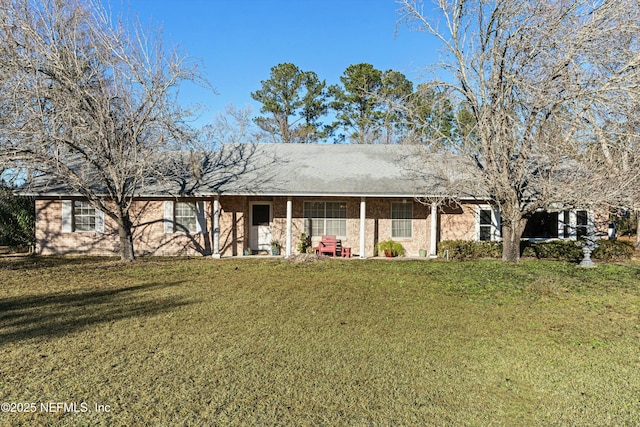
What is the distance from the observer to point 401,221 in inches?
684

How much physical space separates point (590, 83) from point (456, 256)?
7.16 m

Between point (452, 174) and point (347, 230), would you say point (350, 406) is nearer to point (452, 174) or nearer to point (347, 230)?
point (452, 174)

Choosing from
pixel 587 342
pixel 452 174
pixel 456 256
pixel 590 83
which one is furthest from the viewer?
pixel 456 256

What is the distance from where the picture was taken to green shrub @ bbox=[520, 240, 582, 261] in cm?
1614

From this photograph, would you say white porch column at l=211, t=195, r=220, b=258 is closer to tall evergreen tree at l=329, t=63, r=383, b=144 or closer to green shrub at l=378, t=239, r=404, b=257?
green shrub at l=378, t=239, r=404, b=257

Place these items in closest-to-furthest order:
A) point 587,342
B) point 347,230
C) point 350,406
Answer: point 350,406, point 587,342, point 347,230

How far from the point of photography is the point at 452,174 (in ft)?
48.3

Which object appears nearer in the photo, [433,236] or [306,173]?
[433,236]

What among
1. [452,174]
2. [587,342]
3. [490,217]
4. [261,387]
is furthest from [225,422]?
[490,217]

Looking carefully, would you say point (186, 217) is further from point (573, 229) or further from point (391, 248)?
point (573, 229)

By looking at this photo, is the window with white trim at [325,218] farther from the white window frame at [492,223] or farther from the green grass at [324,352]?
the green grass at [324,352]

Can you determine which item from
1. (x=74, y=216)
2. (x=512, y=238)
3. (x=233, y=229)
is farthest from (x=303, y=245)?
(x=74, y=216)

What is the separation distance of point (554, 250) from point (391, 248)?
621 centimetres

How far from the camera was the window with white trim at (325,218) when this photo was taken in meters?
17.3
